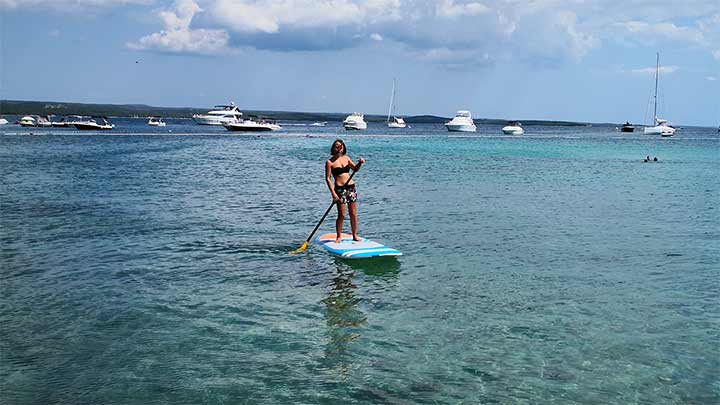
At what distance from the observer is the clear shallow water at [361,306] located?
7.94 m

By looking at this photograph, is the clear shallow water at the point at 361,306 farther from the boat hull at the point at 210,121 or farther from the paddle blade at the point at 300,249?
the boat hull at the point at 210,121

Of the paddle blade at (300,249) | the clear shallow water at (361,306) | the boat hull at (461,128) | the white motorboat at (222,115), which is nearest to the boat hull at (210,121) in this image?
the white motorboat at (222,115)

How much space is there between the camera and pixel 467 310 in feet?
35.8

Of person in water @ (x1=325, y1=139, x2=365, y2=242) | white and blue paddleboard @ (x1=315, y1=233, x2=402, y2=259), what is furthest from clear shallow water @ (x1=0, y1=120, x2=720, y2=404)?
person in water @ (x1=325, y1=139, x2=365, y2=242)

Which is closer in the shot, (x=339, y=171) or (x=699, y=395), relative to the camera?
(x=699, y=395)

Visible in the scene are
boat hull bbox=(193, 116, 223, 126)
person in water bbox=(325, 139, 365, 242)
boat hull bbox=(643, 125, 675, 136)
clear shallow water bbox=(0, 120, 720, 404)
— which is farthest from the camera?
boat hull bbox=(193, 116, 223, 126)

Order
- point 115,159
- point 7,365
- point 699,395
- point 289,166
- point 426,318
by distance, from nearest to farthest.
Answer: point 699,395 → point 7,365 → point 426,318 → point 289,166 → point 115,159

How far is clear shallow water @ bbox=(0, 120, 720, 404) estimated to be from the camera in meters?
7.94

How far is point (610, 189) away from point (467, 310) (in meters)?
23.0

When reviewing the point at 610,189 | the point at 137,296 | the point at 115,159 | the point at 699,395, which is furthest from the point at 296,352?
the point at 115,159

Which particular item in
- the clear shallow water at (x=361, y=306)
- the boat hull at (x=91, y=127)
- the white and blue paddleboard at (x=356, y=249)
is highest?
the boat hull at (x=91, y=127)

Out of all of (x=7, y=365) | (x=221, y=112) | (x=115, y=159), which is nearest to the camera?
(x=7, y=365)

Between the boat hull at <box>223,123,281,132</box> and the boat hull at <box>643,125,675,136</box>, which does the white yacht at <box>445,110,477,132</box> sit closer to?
the boat hull at <box>643,125,675,136</box>

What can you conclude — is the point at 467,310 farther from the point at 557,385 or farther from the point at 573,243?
the point at 573,243
